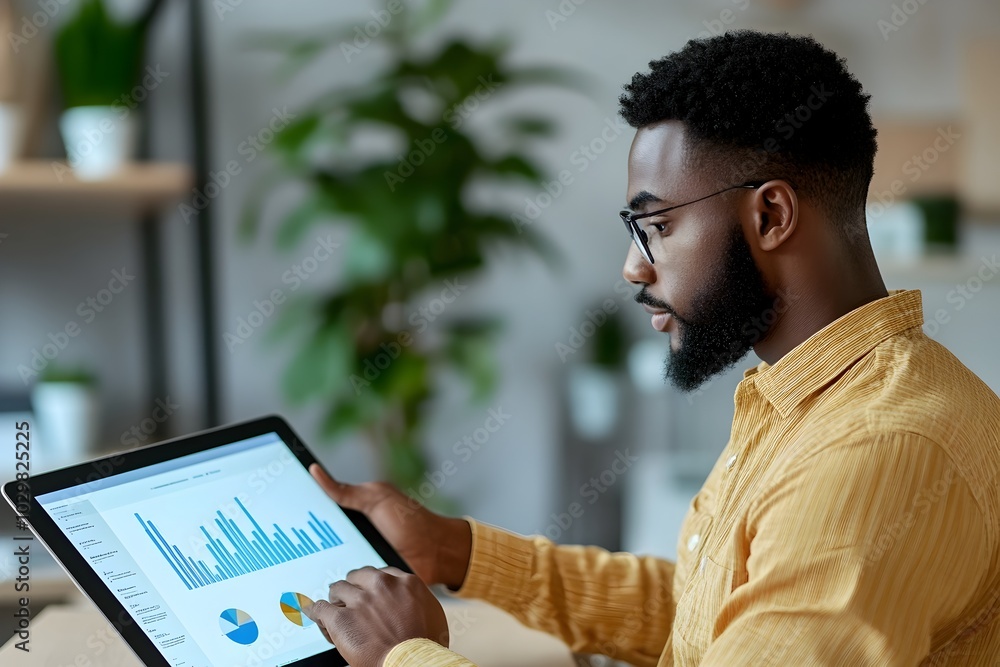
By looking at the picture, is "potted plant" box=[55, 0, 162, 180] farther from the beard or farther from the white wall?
the beard

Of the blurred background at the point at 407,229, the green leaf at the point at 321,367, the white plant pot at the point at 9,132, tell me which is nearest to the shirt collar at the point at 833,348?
the blurred background at the point at 407,229

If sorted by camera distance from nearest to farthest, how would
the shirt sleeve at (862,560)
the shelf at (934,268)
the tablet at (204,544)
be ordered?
the shirt sleeve at (862,560)
the tablet at (204,544)
the shelf at (934,268)

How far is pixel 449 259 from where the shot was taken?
2.09 metres

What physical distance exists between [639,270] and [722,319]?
0.09m

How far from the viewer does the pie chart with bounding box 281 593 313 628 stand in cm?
90

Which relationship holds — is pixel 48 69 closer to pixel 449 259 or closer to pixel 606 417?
pixel 449 259

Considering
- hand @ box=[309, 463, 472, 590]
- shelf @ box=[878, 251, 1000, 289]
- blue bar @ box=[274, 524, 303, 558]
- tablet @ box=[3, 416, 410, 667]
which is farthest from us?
shelf @ box=[878, 251, 1000, 289]

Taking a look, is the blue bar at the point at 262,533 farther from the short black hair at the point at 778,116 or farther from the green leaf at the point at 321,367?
the green leaf at the point at 321,367

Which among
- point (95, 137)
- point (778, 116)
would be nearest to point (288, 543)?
point (778, 116)

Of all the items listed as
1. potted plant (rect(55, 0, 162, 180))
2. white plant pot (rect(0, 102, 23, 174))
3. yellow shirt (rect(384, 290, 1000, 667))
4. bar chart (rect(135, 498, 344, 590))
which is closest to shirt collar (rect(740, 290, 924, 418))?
yellow shirt (rect(384, 290, 1000, 667))

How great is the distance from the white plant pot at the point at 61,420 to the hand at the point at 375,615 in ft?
4.14

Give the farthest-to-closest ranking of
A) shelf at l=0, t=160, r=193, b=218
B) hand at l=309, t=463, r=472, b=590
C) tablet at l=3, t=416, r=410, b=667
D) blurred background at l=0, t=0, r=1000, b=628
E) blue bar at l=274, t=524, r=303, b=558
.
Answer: blurred background at l=0, t=0, r=1000, b=628 → shelf at l=0, t=160, r=193, b=218 → hand at l=309, t=463, r=472, b=590 → blue bar at l=274, t=524, r=303, b=558 → tablet at l=3, t=416, r=410, b=667

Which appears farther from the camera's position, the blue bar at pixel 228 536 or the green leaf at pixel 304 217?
the green leaf at pixel 304 217

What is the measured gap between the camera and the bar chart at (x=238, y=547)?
89 cm
